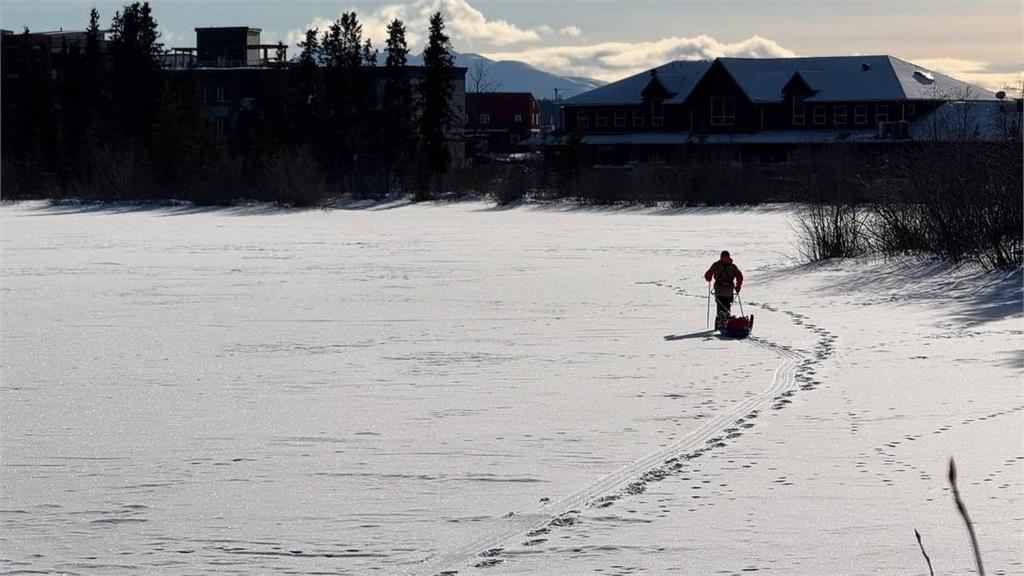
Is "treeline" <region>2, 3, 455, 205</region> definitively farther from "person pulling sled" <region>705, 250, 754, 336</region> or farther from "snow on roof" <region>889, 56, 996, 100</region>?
"person pulling sled" <region>705, 250, 754, 336</region>

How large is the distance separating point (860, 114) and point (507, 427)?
6925 cm

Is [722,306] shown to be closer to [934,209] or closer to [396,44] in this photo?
[934,209]

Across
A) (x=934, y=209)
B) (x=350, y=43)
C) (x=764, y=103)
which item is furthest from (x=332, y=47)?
(x=934, y=209)

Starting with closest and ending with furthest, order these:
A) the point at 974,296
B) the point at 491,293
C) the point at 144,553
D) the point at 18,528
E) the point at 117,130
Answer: the point at 144,553, the point at 18,528, the point at 974,296, the point at 491,293, the point at 117,130

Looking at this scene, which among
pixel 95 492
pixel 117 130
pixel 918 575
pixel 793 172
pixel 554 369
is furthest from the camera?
pixel 117 130

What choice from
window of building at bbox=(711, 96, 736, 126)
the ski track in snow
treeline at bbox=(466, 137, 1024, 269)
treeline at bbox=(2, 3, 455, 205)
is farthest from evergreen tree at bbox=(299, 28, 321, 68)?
the ski track in snow

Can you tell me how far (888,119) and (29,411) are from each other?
6940cm

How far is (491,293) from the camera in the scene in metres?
21.9

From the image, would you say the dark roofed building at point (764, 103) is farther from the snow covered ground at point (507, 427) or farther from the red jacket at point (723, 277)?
the red jacket at point (723, 277)

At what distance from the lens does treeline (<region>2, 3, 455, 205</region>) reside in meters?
69.4

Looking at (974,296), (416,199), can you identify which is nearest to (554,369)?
(974,296)

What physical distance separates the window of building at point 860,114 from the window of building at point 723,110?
637 centimetres

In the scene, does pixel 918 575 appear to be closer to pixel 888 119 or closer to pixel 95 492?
pixel 95 492

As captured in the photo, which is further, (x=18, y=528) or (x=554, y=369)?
(x=554, y=369)
